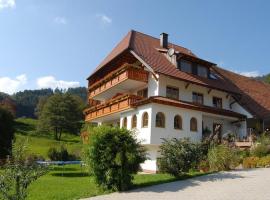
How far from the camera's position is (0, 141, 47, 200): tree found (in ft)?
38.1

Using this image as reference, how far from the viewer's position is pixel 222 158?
65.6ft

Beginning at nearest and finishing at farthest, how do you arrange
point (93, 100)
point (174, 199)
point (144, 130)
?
point (174, 199) → point (144, 130) → point (93, 100)

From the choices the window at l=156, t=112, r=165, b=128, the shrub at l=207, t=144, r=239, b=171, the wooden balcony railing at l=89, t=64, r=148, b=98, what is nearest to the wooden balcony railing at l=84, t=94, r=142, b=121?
the wooden balcony railing at l=89, t=64, r=148, b=98

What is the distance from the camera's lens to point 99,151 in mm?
16125

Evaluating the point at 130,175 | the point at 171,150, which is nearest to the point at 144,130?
the point at 171,150

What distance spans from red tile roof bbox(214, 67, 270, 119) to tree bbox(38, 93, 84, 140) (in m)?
51.9

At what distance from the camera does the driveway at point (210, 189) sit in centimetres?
1323

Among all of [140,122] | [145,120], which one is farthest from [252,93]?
[140,122]

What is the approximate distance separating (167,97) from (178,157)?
35.5ft

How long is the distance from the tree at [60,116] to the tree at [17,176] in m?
70.8

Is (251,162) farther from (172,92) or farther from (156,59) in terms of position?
(156,59)

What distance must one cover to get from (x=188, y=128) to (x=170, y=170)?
402 inches

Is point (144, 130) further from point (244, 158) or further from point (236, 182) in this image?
point (236, 182)

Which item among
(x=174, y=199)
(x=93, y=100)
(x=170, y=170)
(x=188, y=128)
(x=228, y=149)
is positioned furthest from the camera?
(x=93, y=100)
